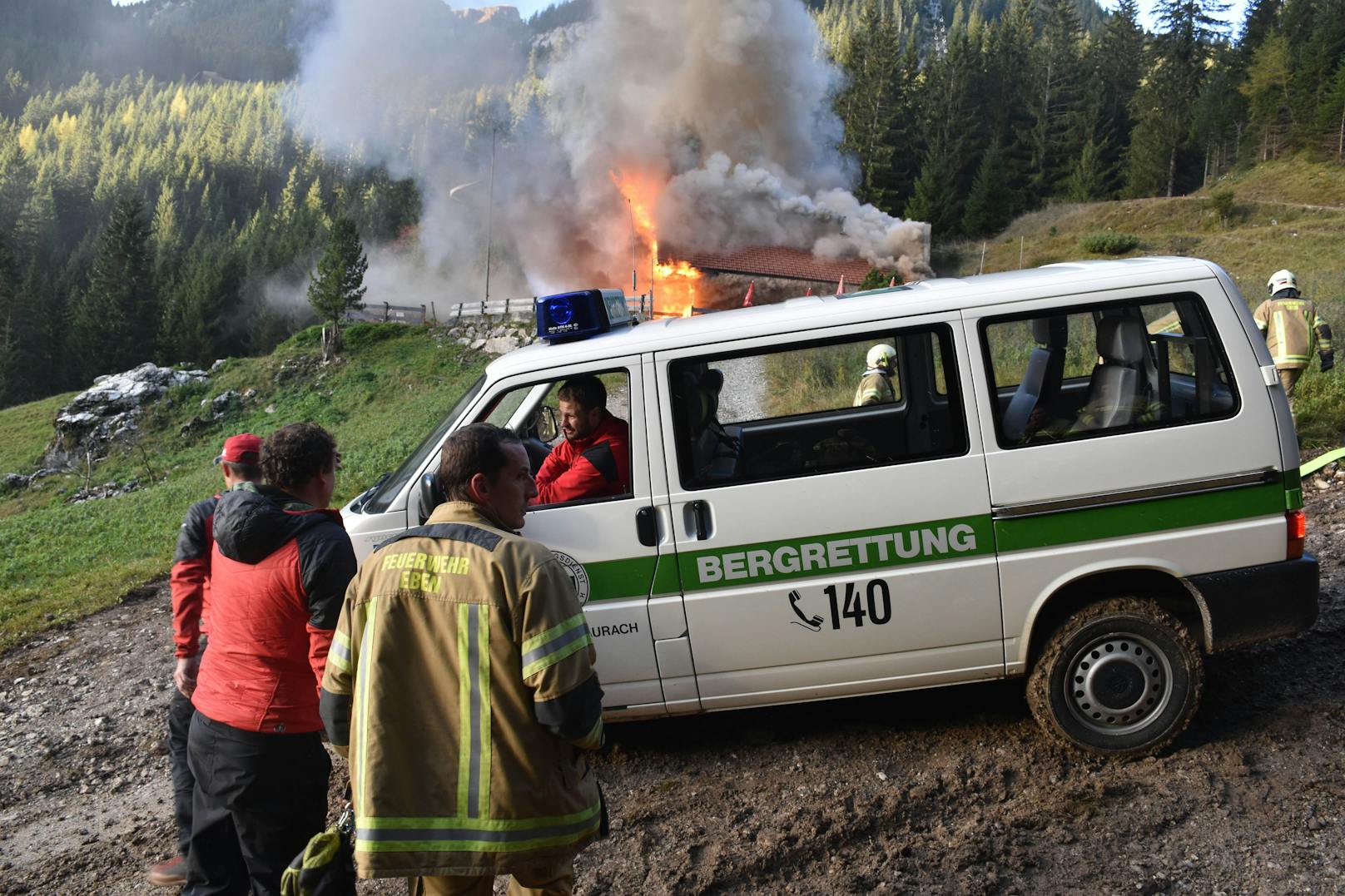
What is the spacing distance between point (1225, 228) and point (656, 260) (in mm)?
25965

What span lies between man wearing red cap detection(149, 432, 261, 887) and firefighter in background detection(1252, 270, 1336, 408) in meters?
9.38

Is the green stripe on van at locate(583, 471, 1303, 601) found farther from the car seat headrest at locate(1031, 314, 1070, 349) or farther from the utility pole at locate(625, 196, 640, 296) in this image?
the utility pole at locate(625, 196, 640, 296)

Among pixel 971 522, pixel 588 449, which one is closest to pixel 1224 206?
pixel 971 522

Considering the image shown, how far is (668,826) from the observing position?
13.3ft

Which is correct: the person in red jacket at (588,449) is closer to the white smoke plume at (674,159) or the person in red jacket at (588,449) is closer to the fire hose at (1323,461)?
the fire hose at (1323,461)

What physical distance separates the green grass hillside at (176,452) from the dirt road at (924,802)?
4.83m

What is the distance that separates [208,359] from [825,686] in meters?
67.9

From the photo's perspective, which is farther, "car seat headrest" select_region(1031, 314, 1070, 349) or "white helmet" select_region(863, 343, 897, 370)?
"white helmet" select_region(863, 343, 897, 370)

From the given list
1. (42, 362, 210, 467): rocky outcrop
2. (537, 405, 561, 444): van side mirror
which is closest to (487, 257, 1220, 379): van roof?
(537, 405, 561, 444): van side mirror

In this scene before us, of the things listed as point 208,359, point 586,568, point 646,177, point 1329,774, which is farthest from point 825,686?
point 208,359

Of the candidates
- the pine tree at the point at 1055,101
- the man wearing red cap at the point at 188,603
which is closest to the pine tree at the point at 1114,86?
the pine tree at the point at 1055,101

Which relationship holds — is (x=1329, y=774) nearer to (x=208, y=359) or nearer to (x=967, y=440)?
(x=967, y=440)

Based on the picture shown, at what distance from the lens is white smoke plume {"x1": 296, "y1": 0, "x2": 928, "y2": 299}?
1693 inches

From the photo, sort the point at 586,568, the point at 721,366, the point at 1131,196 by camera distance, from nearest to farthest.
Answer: the point at 586,568 → the point at 721,366 → the point at 1131,196
